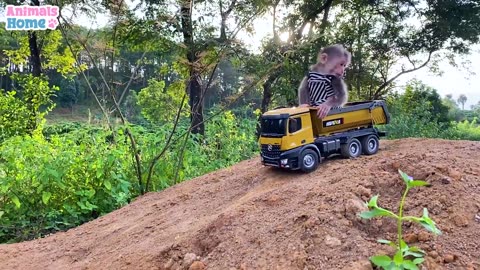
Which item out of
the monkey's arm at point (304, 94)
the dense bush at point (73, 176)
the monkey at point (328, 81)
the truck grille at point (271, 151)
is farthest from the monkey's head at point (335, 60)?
the dense bush at point (73, 176)

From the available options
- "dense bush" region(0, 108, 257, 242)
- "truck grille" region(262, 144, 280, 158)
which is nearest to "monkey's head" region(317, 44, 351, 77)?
"truck grille" region(262, 144, 280, 158)

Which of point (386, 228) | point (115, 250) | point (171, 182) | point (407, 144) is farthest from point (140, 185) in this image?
point (386, 228)

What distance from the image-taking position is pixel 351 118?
262 centimetres

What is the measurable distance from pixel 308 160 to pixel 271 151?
223 millimetres

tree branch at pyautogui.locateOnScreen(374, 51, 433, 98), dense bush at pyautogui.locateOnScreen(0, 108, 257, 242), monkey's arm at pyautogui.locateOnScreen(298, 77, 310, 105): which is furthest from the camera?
tree branch at pyautogui.locateOnScreen(374, 51, 433, 98)

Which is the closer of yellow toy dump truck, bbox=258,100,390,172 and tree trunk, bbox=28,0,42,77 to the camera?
yellow toy dump truck, bbox=258,100,390,172

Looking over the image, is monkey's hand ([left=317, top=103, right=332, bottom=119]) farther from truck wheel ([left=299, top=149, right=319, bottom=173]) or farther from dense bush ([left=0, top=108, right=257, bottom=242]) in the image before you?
dense bush ([left=0, top=108, right=257, bottom=242])

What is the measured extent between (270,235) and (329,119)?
3.44 ft

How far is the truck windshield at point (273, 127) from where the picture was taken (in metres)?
2.44

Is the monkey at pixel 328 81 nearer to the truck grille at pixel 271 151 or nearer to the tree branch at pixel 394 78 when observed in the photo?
the truck grille at pixel 271 151

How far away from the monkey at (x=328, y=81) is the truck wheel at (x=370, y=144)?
0.85 feet

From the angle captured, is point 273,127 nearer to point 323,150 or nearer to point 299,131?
point 299,131

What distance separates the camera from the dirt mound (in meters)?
1.48

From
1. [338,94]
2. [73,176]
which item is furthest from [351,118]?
[73,176]
